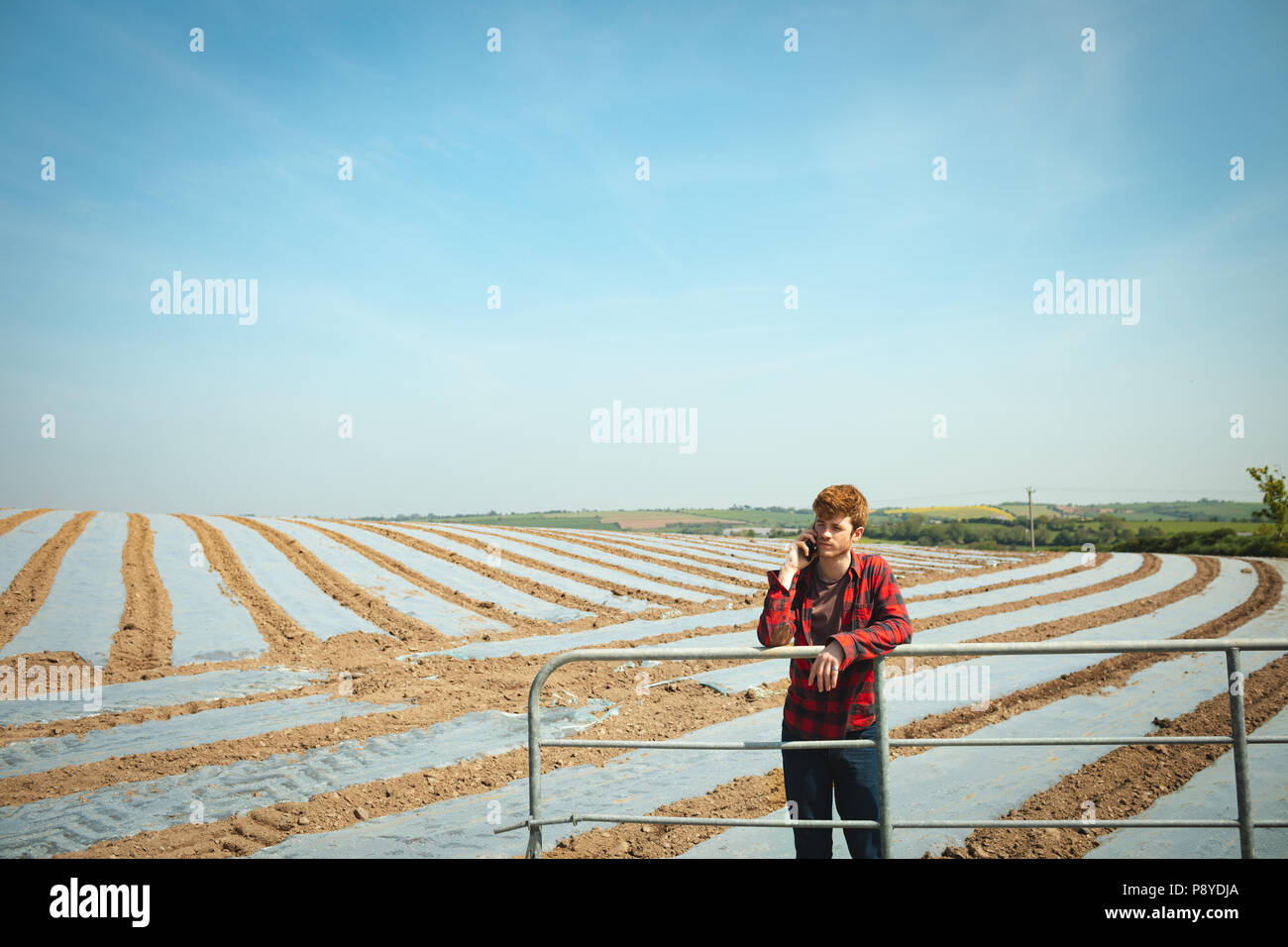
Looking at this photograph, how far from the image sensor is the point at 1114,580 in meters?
16.0

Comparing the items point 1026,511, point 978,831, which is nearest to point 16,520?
point 978,831

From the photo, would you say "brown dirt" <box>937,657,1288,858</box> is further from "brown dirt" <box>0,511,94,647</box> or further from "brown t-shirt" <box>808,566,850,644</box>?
"brown dirt" <box>0,511,94,647</box>

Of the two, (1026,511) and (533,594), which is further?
(1026,511)

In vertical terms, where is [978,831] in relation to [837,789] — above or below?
below

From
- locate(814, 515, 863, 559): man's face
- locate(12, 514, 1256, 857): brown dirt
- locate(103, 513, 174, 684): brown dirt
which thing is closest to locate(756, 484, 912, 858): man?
locate(814, 515, 863, 559): man's face

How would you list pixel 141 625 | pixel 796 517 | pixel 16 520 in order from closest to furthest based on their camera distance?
pixel 141 625
pixel 16 520
pixel 796 517

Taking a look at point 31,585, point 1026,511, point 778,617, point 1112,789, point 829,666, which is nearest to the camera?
point 829,666

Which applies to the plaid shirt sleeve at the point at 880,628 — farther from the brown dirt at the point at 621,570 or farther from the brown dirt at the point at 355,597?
the brown dirt at the point at 621,570

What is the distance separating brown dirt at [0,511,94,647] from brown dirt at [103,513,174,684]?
0.89m

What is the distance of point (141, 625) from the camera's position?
28.0 feet

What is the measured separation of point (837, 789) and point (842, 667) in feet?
1.87

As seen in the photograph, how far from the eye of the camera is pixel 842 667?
8.76 feet

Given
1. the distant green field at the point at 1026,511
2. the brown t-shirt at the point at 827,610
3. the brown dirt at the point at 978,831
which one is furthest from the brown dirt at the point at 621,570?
the distant green field at the point at 1026,511

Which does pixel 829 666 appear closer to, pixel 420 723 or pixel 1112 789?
pixel 1112 789
